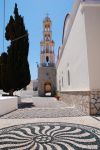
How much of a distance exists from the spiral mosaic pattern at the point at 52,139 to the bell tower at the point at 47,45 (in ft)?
90.9

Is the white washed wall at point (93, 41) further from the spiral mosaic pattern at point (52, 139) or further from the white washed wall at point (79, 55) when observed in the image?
the spiral mosaic pattern at point (52, 139)

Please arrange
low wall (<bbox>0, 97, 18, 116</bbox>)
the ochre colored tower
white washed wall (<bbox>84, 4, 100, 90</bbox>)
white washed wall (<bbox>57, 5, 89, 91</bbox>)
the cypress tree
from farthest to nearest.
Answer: the ochre colored tower
the cypress tree
low wall (<bbox>0, 97, 18, 116</bbox>)
white washed wall (<bbox>57, 5, 89, 91</bbox>)
white washed wall (<bbox>84, 4, 100, 90</bbox>)

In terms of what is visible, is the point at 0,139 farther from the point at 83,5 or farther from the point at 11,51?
the point at 11,51

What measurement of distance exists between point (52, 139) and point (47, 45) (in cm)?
2970

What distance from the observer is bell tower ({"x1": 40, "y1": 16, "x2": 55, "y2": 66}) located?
33.3 metres

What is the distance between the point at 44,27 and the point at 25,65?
745 inches

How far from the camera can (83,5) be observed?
9062mm

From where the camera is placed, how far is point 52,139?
471 cm

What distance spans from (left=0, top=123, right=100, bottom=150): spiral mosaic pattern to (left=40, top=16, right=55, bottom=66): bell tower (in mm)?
27704

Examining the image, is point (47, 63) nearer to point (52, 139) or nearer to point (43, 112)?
point (43, 112)

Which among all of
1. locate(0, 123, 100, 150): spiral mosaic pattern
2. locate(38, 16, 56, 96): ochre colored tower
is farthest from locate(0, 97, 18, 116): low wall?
locate(38, 16, 56, 96): ochre colored tower

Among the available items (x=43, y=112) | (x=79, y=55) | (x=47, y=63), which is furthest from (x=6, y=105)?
(x=47, y=63)

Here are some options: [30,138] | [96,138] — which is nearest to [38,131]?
[30,138]

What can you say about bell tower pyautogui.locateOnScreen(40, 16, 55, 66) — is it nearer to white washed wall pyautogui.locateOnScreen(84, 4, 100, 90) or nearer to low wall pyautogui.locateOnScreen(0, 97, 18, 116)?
low wall pyautogui.locateOnScreen(0, 97, 18, 116)
